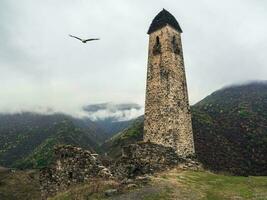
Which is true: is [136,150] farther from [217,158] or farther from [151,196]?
[217,158]

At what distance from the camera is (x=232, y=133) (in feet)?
271

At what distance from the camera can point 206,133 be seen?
7969 centimetres

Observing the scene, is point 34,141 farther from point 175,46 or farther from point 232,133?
point 175,46

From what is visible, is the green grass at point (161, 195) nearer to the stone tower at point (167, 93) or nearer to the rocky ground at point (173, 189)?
the rocky ground at point (173, 189)

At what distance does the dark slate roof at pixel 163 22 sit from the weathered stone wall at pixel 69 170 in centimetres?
1408

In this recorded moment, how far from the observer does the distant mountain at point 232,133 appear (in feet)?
227

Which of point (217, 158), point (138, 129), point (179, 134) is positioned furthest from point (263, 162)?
point (179, 134)

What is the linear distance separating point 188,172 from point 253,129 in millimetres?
63560

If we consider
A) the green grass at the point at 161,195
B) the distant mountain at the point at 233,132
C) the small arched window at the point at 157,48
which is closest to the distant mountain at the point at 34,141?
the distant mountain at the point at 233,132

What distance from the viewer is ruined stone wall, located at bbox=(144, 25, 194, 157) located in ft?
98.2

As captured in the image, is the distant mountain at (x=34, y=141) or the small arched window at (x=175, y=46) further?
the distant mountain at (x=34, y=141)

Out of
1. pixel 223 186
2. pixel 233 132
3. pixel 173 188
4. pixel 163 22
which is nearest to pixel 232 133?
pixel 233 132

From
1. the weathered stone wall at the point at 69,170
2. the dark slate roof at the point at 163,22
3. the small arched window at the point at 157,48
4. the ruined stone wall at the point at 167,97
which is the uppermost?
the dark slate roof at the point at 163,22

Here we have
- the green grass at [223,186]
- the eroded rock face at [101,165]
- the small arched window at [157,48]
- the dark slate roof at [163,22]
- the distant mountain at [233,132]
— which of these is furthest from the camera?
the distant mountain at [233,132]
